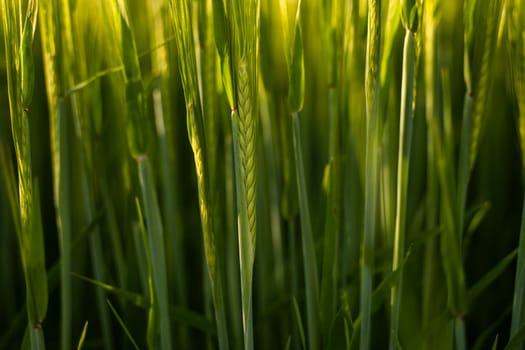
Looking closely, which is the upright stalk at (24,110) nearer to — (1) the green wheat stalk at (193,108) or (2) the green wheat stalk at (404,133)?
(1) the green wheat stalk at (193,108)

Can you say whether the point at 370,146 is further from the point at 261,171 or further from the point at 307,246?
the point at 261,171

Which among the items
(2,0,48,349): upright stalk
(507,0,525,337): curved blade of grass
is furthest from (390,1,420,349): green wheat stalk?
(2,0,48,349): upright stalk

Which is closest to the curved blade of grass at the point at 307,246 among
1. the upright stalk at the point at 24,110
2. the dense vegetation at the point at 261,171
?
the dense vegetation at the point at 261,171

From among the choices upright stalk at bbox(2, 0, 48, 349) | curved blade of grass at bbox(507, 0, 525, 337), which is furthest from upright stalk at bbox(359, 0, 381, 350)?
upright stalk at bbox(2, 0, 48, 349)

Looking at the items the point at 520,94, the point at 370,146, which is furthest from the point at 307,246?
the point at 520,94

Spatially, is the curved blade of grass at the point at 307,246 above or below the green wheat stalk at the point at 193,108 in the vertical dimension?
below

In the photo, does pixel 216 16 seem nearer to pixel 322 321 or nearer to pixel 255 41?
pixel 255 41

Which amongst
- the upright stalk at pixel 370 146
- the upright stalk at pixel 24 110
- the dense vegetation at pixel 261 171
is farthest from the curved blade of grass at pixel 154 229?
the upright stalk at pixel 370 146

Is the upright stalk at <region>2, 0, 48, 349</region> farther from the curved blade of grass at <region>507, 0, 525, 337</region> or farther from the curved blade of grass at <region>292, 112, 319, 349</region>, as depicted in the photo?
the curved blade of grass at <region>507, 0, 525, 337</region>

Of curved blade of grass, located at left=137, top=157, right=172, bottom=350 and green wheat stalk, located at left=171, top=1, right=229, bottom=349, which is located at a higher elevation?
green wheat stalk, located at left=171, top=1, right=229, bottom=349
